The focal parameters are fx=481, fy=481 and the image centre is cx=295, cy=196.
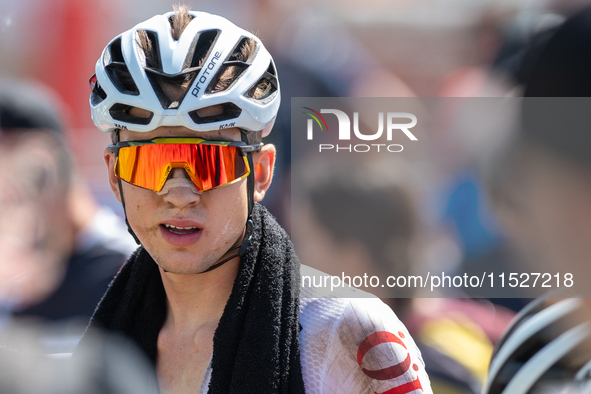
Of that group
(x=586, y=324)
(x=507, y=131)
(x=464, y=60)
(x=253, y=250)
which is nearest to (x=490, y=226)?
(x=507, y=131)

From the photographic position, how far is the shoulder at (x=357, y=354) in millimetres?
1720

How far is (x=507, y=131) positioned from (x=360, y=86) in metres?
1.10

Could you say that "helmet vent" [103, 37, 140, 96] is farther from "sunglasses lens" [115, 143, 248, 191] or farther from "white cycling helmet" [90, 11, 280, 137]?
"sunglasses lens" [115, 143, 248, 191]

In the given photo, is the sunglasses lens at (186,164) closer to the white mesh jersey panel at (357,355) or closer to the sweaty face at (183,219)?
the sweaty face at (183,219)

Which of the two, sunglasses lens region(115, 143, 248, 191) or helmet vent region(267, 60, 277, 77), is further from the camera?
helmet vent region(267, 60, 277, 77)

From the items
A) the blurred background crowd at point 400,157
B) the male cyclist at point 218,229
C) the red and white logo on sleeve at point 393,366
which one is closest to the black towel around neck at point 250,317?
the male cyclist at point 218,229

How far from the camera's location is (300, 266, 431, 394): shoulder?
1.72 meters

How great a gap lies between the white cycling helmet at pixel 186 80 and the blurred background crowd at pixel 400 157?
1.30 meters

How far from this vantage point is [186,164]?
175 centimetres

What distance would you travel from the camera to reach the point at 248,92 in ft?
6.29

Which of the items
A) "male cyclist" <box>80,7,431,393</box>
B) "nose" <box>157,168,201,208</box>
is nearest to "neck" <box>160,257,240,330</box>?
"male cyclist" <box>80,7,431,393</box>

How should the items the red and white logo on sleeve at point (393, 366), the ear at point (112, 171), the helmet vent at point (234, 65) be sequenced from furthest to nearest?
the ear at point (112, 171), the helmet vent at point (234, 65), the red and white logo on sleeve at point (393, 366)

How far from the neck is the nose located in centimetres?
36

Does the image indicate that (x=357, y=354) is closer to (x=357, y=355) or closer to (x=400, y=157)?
(x=357, y=355)
